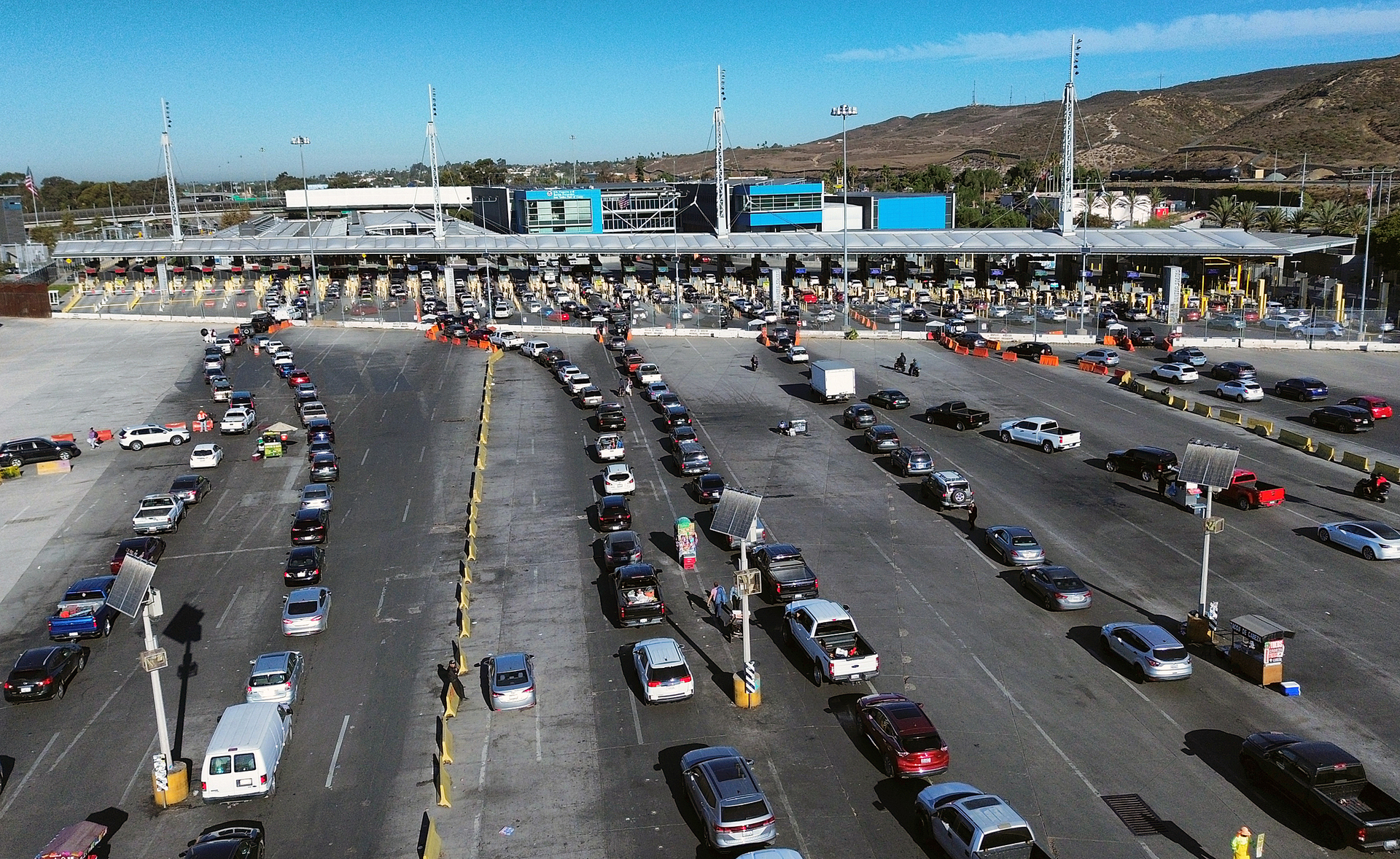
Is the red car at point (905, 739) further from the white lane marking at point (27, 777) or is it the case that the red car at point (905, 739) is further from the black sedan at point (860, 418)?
the black sedan at point (860, 418)

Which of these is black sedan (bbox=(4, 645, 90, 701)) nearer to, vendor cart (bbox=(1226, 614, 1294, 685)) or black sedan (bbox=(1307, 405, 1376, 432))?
vendor cart (bbox=(1226, 614, 1294, 685))

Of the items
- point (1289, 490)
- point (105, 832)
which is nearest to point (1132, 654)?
point (1289, 490)

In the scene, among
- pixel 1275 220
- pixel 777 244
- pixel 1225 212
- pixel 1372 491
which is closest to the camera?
pixel 1372 491

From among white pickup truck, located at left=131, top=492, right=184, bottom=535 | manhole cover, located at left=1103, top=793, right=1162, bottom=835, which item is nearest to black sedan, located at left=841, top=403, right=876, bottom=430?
white pickup truck, located at left=131, top=492, right=184, bottom=535

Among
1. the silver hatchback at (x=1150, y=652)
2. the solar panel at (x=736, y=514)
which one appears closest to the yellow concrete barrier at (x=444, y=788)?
the solar panel at (x=736, y=514)

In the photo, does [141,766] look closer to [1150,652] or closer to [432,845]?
[432,845]

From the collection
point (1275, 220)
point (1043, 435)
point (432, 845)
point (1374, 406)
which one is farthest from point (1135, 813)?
point (1275, 220)
